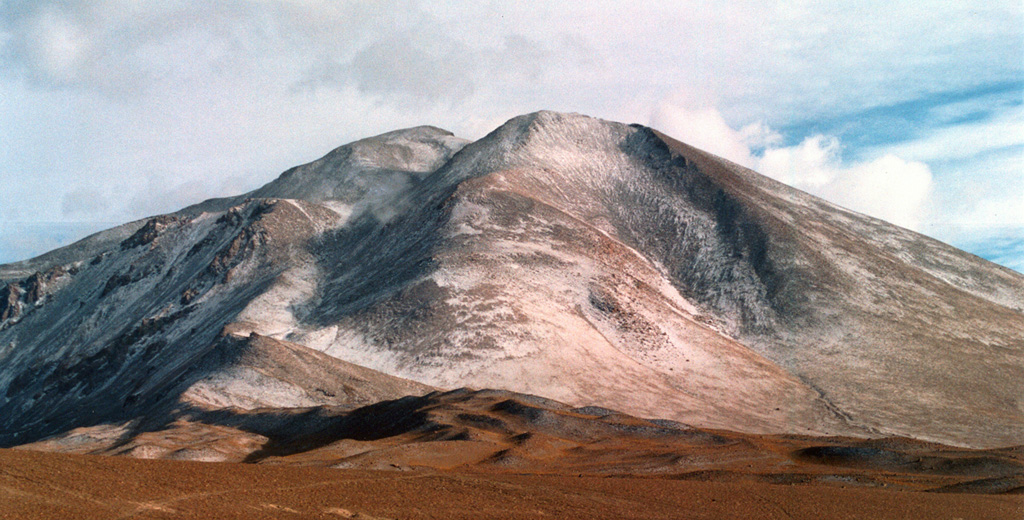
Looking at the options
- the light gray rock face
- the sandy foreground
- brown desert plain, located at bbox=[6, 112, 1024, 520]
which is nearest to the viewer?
the sandy foreground

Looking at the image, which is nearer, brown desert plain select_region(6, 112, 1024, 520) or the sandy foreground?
the sandy foreground

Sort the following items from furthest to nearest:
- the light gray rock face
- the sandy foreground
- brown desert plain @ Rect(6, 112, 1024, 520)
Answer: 1. the light gray rock face
2. brown desert plain @ Rect(6, 112, 1024, 520)
3. the sandy foreground

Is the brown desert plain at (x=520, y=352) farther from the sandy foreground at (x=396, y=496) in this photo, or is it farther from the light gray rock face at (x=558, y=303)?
the light gray rock face at (x=558, y=303)

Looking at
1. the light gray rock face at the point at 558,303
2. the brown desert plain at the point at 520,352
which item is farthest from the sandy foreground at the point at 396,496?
the light gray rock face at the point at 558,303

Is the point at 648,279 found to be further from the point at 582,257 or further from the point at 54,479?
the point at 54,479

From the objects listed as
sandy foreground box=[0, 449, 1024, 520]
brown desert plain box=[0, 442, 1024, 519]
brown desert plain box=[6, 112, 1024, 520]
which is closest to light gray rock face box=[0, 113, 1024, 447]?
brown desert plain box=[6, 112, 1024, 520]

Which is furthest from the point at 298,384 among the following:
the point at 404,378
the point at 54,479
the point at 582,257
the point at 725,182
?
the point at 725,182

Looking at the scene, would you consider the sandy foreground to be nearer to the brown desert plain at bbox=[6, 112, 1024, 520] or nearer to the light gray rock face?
the brown desert plain at bbox=[6, 112, 1024, 520]
